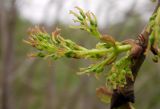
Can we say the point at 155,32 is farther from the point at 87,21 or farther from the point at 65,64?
the point at 65,64

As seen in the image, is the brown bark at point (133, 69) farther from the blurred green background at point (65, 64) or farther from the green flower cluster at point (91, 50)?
the blurred green background at point (65, 64)

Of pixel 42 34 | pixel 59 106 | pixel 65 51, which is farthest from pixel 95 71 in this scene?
pixel 59 106

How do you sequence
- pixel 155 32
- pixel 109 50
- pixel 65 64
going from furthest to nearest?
pixel 65 64 < pixel 109 50 < pixel 155 32

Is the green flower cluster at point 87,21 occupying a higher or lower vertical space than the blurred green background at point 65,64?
lower

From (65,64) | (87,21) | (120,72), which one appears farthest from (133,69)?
(65,64)

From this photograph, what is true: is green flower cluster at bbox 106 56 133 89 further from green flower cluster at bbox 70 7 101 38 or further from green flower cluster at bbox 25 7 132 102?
green flower cluster at bbox 70 7 101 38

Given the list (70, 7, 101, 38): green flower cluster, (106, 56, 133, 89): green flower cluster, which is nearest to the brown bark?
(106, 56, 133, 89): green flower cluster

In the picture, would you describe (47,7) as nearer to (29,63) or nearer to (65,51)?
(29,63)

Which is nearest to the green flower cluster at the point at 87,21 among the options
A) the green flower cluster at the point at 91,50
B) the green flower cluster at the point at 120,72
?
the green flower cluster at the point at 91,50

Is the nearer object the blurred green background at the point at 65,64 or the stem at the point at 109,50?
the stem at the point at 109,50

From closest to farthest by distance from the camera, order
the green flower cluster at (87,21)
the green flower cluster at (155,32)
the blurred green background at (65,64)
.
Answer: the green flower cluster at (155,32) < the green flower cluster at (87,21) < the blurred green background at (65,64)
